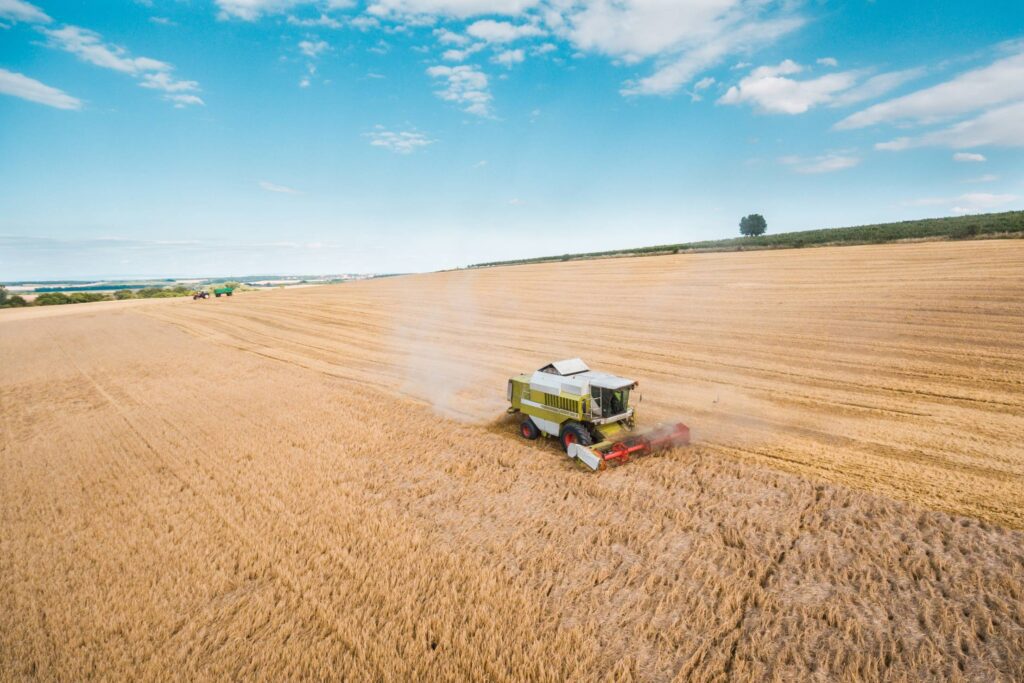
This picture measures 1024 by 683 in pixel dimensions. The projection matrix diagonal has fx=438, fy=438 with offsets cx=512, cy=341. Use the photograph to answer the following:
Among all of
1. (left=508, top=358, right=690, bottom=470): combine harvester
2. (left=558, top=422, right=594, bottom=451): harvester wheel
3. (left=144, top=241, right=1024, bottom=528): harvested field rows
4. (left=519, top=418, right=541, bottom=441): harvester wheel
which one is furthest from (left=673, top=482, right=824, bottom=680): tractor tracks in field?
(left=519, top=418, right=541, bottom=441): harvester wheel

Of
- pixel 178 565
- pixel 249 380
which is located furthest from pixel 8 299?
pixel 178 565

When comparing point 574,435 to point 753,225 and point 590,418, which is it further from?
point 753,225

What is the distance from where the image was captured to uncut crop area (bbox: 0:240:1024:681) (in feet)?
17.9

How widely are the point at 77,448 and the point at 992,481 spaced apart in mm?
21921

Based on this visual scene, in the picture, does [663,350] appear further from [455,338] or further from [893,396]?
[455,338]

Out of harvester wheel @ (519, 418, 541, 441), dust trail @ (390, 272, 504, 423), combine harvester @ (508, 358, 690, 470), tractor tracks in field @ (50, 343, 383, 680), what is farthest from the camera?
dust trail @ (390, 272, 504, 423)

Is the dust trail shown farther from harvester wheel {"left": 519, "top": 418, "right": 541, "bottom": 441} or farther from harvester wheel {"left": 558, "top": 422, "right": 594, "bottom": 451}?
harvester wheel {"left": 558, "top": 422, "right": 594, "bottom": 451}

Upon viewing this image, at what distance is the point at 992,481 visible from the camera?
8.41 m

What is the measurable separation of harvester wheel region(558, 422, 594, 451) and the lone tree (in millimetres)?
85098

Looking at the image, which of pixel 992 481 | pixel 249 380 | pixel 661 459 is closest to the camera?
pixel 992 481

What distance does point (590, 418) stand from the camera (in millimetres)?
10336

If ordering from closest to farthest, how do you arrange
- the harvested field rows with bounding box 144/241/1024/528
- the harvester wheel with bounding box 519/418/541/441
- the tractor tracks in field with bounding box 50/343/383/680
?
the tractor tracks in field with bounding box 50/343/383/680, the harvested field rows with bounding box 144/241/1024/528, the harvester wheel with bounding box 519/418/541/441

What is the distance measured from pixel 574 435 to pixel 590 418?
1.85ft

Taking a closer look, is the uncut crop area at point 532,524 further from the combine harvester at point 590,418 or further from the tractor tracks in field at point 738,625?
the combine harvester at point 590,418
